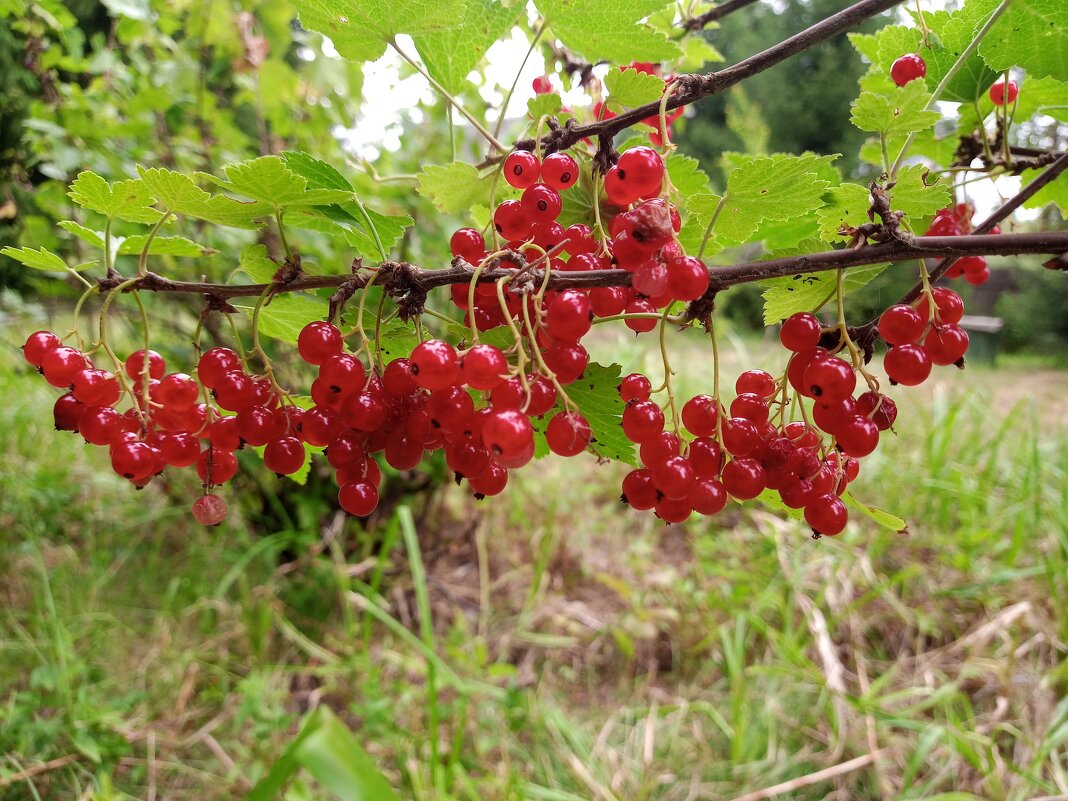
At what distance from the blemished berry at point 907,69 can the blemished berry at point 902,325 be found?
12.6 inches

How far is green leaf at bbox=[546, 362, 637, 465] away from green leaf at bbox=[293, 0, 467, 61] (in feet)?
1.11

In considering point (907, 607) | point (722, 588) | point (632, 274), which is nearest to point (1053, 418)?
point (907, 607)

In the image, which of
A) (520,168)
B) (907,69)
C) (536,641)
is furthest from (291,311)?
(536,641)

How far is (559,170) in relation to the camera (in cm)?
58

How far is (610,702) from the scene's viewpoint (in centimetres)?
197

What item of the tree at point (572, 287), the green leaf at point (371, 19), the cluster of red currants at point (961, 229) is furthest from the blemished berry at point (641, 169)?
the cluster of red currants at point (961, 229)

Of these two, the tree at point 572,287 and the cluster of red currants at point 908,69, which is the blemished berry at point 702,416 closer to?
the tree at point 572,287

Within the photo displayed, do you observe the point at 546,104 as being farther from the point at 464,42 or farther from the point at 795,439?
the point at 795,439

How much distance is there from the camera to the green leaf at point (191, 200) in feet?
1.69

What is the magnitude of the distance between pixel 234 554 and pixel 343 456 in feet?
6.26

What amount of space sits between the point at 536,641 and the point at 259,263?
66.6 inches

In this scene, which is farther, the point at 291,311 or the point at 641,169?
the point at 291,311

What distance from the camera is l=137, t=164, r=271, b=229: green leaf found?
0.51 meters

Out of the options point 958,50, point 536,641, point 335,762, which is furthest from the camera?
point 536,641
